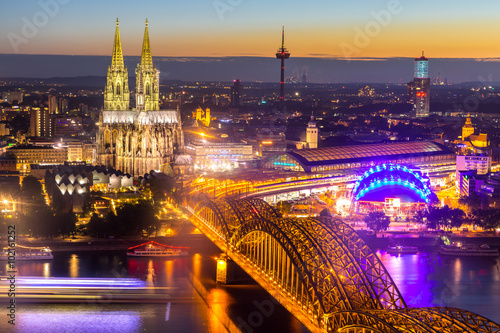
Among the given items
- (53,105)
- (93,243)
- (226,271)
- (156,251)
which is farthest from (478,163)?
(53,105)

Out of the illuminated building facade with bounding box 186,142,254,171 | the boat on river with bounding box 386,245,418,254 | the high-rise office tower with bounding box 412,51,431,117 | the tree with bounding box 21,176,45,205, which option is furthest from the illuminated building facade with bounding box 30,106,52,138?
the high-rise office tower with bounding box 412,51,431,117

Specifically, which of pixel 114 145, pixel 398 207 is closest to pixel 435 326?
pixel 398 207

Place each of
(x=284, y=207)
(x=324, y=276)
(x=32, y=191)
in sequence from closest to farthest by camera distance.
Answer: (x=324, y=276) < (x=284, y=207) < (x=32, y=191)

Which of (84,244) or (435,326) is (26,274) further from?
(435,326)

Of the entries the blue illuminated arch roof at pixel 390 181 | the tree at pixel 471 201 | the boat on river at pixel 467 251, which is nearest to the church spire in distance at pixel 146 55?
the blue illuminated arch roof at pixel 390 181

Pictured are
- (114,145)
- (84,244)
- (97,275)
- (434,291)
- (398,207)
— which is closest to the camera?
(434,291)

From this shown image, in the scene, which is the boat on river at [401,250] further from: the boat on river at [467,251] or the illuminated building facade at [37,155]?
the illuminated building facade at [37,155]

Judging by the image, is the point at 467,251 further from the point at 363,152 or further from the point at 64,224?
the point at 363,152
